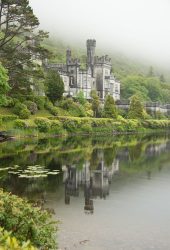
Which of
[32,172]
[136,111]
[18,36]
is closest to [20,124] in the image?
[18,36]

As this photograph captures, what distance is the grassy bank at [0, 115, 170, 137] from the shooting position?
2212 inches

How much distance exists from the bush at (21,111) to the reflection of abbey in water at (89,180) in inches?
1124

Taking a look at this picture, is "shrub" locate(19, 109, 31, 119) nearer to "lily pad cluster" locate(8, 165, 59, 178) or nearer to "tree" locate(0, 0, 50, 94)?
"tree" locate(0, 0, 50, 94)

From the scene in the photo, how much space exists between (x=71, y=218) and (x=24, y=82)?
149 ft

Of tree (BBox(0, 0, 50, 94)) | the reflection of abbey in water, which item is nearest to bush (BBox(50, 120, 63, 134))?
tree (BBox(0, 0, 50, 94))

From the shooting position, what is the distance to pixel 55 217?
17.2 meters

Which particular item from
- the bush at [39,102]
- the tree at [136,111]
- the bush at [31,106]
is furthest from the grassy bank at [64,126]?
the bush at [39,102]

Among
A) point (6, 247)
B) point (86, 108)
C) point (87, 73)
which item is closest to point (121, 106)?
point (87, 73)

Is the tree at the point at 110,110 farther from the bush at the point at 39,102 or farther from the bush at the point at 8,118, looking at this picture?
the bush at the point at 8,118

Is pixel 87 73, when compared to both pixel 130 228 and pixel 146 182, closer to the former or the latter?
pixel 146 182

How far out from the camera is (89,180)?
2648 centimetres

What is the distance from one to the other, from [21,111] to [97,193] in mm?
40696

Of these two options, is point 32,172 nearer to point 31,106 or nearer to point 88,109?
point 31,106

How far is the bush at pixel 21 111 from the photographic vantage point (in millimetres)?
61287
